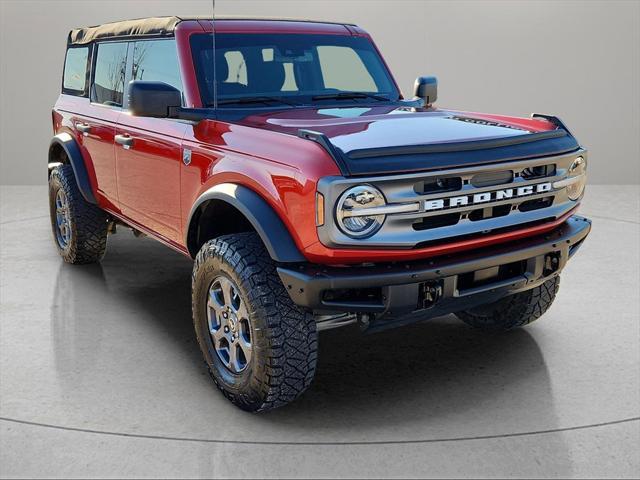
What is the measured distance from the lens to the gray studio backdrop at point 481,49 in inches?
390

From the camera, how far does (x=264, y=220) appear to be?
3.25 meters

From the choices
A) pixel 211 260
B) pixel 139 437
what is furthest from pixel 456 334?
pixel 139 437

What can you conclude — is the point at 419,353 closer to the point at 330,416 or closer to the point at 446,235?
the point at 330,416

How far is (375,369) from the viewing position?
13.1 feet

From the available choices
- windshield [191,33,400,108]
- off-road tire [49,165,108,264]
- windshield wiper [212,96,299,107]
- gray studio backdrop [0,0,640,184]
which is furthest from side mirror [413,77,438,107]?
gray studio backdrop [0,0,640,184]

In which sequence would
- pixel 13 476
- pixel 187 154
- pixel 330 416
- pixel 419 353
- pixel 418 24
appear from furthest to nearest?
pixel 418 24 < pixel 419 353 < pixel 187 154 < pixel 330 416 < pixel 13 476

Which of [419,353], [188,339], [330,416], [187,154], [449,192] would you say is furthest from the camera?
[188,339]

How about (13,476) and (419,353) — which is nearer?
(13,476)

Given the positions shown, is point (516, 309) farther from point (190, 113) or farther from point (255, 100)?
point (190, 113)

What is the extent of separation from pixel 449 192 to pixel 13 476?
2.03 meters

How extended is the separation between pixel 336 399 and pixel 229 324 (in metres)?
0.61

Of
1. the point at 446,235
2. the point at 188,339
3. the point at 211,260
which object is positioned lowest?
the point at 188,339

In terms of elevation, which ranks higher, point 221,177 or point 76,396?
point 221,177

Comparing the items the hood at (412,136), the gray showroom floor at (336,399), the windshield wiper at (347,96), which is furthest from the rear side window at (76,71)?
the hood at (412,136)
